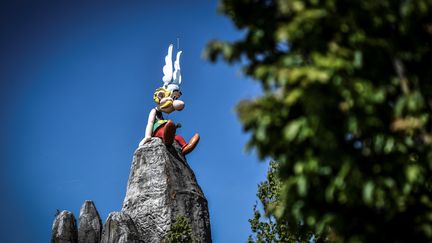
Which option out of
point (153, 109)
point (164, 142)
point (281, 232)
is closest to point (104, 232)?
point (164, 142)

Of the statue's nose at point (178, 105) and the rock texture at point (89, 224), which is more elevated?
the statue's nose at point (178, 105)

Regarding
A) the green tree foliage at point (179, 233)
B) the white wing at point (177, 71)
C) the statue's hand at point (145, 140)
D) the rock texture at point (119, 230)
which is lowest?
the green tree foliage at point (179, 233)

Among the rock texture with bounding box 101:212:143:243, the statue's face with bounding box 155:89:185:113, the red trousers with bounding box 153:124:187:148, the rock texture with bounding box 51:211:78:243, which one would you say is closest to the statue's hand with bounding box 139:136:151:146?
the red trousers with bounding box 153:124:187:148

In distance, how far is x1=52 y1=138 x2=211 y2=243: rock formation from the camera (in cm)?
2050

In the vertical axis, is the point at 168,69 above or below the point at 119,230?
above

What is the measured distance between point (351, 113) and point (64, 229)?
56.5 ft

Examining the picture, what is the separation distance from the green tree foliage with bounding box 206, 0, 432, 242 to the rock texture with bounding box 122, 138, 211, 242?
15.1 metres

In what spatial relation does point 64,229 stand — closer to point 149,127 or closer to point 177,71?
point 149,127

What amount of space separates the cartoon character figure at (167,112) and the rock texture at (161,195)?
53 cm

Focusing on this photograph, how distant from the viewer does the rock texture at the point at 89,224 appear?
68.3 ft

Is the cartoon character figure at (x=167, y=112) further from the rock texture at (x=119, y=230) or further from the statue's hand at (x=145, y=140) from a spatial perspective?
the rock texture at (x=119, y=230)

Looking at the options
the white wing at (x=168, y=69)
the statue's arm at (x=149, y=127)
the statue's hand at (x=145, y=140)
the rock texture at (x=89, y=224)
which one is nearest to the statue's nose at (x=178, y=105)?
the statue's arm at (x=149, y=127)

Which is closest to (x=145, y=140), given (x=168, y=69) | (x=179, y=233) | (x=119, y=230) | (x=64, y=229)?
(x=168, y=69)

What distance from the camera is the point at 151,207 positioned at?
70.1 feet
